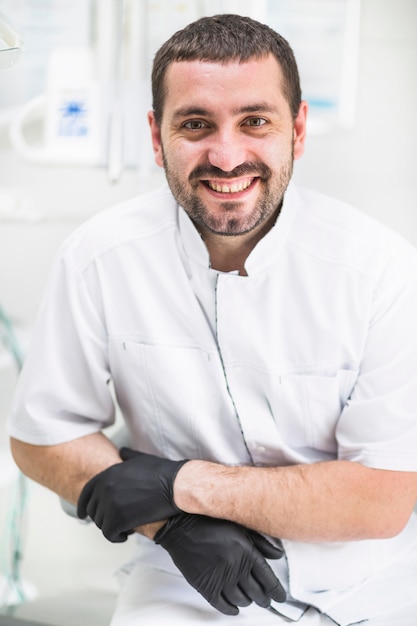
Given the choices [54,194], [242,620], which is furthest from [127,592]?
[54,194]

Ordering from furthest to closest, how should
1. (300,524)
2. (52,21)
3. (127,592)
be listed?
(52,21) → (127,592) → (300,524)

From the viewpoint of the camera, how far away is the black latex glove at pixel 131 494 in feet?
4.08

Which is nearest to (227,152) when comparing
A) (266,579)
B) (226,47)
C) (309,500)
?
(226,47)

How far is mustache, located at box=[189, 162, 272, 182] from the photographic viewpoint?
1.23 meters

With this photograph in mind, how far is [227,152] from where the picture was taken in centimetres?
120

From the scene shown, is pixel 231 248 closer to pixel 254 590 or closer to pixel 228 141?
pixel 228 141

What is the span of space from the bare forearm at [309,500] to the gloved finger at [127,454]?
0.13 meters

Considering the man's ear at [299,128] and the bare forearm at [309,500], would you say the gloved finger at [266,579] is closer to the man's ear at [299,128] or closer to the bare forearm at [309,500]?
the bare forearm at [309,500]

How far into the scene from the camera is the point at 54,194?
6.37 ft

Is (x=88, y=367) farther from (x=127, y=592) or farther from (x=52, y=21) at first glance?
(x=52, y=21)

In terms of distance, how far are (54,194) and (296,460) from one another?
0.95 m

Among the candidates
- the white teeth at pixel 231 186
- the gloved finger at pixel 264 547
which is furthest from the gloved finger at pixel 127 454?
the white teeth at pixel 231 186

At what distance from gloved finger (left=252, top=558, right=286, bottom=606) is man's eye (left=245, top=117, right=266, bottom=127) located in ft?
2.19

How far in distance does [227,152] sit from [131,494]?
0.55 meters
